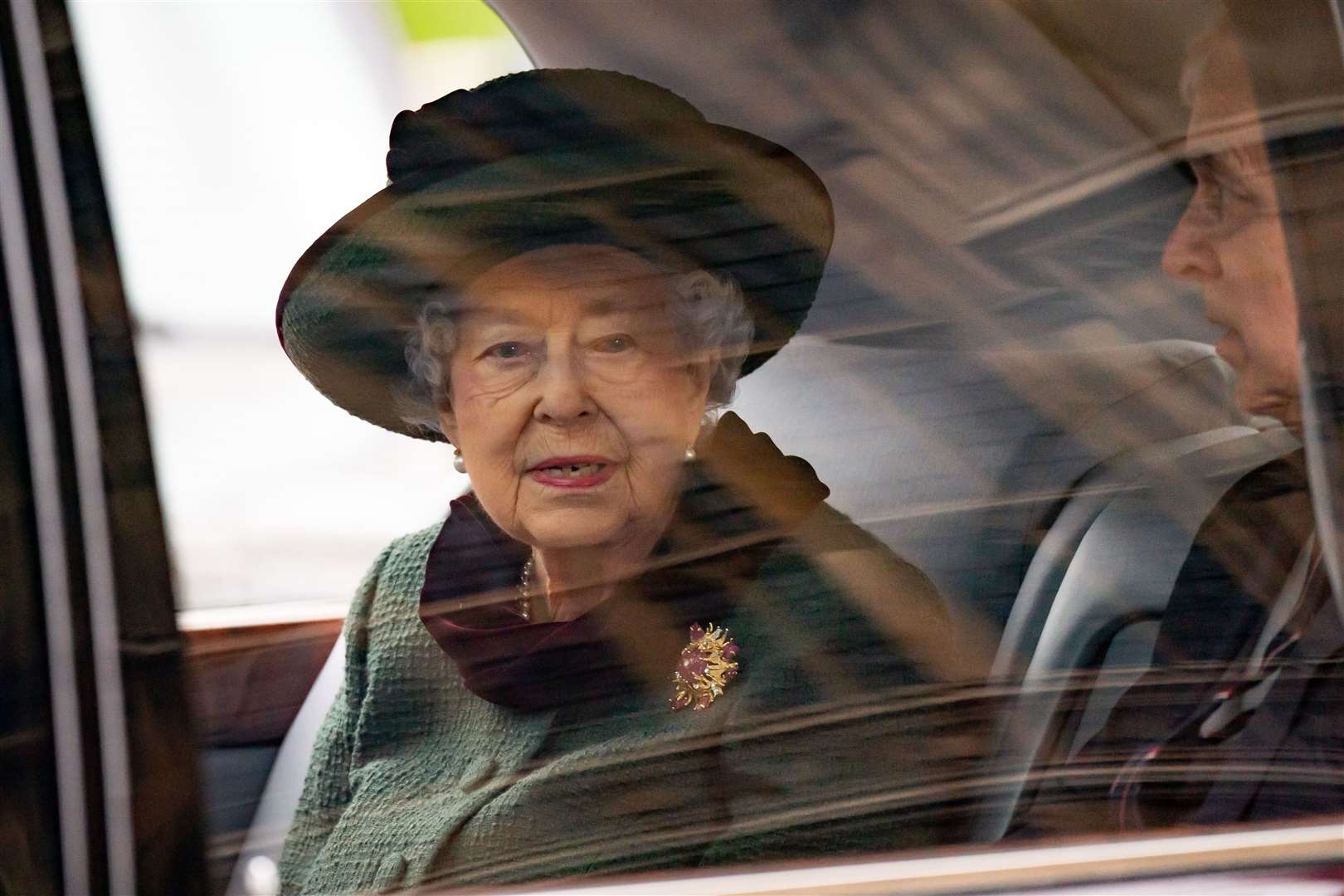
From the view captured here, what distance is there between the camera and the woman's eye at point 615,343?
171 cm

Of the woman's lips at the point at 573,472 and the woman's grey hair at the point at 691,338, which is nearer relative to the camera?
the woman's grey hair at the point at 691,338

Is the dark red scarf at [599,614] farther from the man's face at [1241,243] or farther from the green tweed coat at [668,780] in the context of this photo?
the man's face at [1241,243]

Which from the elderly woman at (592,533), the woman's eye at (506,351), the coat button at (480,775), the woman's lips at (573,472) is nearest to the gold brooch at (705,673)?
the elderly woman at (592,533)

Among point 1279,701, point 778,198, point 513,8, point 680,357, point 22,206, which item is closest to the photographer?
point 22,206

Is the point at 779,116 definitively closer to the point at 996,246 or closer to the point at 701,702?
the point at 996,246

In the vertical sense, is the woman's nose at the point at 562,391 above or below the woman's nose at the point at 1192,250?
above

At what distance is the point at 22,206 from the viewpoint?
130 cm

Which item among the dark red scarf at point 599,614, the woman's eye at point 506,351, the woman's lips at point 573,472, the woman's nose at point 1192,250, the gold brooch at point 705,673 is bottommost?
the gold brooch at point 705,673

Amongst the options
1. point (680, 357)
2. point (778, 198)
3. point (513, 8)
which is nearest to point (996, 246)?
point (778, 198)

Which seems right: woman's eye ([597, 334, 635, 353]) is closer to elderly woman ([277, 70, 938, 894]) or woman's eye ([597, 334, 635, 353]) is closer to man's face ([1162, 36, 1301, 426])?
elderly woman ([277, 70, 938, 894])

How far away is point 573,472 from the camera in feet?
5.96

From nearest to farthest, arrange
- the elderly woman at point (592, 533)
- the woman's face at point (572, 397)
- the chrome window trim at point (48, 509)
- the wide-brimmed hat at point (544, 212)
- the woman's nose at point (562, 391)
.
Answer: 1. the chrome window trim at point (48, 509)
2. the elderly woman at point (592, 533)
3. the wide-brimmed hat at point (544, 212)
4. the woman's face at point (572, 397)
5. the woman's nose at point (562, 391)

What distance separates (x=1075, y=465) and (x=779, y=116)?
0.48 m

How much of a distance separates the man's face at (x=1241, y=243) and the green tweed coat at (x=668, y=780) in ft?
1.37
